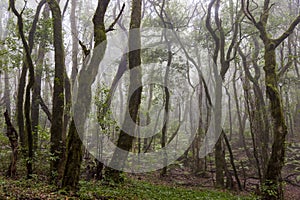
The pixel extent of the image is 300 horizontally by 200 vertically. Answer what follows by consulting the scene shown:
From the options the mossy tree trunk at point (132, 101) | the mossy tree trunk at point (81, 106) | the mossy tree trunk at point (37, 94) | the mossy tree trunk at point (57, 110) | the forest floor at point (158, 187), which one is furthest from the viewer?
the mossy tree trunk at point (37, 94)

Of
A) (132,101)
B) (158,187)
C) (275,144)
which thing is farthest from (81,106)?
(275,144)

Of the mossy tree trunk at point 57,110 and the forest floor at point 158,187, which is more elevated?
the mossy tree trunk at point 57,110

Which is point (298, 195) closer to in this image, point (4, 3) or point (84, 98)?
point (84, 98)

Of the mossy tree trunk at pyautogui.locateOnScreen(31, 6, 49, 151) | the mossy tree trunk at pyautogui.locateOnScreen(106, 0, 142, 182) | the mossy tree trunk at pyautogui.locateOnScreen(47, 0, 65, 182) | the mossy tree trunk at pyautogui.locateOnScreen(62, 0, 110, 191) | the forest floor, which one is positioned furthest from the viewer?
the mossy tree trunk at pyautogui.locateOnScreen(31, 6, 49, 151)

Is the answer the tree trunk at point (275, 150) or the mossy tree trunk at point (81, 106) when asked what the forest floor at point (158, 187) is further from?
the tree trunk at point (275, 150)

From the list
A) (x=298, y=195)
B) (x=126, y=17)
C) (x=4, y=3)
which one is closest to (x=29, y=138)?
(x=298, y=195)

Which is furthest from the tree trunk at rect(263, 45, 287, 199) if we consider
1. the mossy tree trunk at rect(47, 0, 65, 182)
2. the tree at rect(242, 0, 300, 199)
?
the mossy tree trunk at rect(47, 0, 65, 182)

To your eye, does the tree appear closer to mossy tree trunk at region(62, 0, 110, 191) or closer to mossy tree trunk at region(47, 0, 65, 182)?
mossy tree trunk at region(62, 0, 110, 191)

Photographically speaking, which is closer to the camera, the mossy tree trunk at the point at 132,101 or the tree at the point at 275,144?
the tree at the point at 275,144

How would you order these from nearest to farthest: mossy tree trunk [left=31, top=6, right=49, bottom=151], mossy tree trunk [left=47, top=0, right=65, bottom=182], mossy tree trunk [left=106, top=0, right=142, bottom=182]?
1. mossy tree trunk [left=47, top=0, right=65, bottom=182]
2. mossy tree trunk [left=106, top=0, right=142, bottom=182]
3. mossy tree trunk [left=31, top=6, right=49, bottom=151]

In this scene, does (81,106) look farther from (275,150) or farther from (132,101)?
(275,150)

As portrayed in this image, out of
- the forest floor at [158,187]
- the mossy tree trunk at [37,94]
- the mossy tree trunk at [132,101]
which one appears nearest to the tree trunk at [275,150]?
the forest floor at [158,187]

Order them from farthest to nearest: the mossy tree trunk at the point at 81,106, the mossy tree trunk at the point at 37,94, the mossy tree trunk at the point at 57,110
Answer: the mossy tree trunk at the point at 37,94, the mossy tree trunk at the point at 57,110, the mossy tree trunk at the point at 81,106

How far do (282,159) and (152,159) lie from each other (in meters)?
14.7
